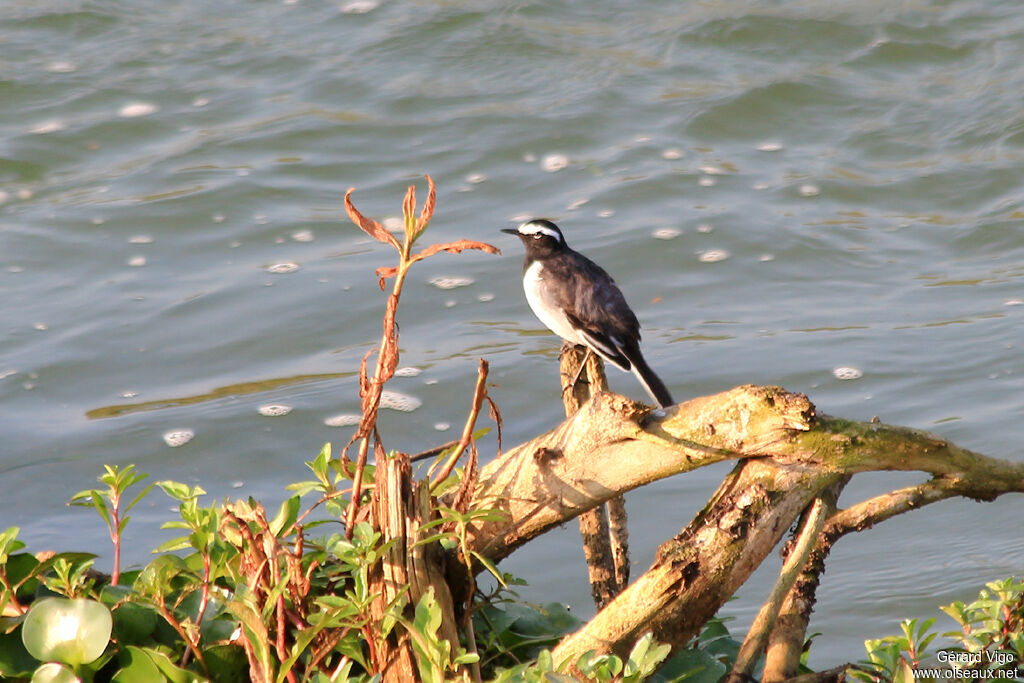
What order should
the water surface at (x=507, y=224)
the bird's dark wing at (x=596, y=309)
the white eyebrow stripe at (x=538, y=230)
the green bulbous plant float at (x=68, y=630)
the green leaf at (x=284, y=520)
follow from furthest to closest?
1. the water surface at (x=507, y=224)
2. the white eyebrow stripe at (x=538, y=230)
3. the bird's dark wing at (x=596, y=309)
4. the green leaf at (x=284, y=520)
5. the green bulbous plant float at (x=68, y=630)

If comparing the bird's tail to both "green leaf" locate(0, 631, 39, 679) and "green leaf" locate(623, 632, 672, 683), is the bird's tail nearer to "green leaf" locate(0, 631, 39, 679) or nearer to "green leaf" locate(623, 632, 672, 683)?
"green leaf" locate(623, 632, 672, 683)

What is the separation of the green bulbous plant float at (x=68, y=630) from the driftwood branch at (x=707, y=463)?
0.80 meters

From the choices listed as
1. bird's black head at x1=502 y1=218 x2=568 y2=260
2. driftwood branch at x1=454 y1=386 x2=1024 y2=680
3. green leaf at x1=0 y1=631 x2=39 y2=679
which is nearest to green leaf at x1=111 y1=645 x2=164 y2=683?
green leaf at x1=0 y1=631 x2=39 y2=679

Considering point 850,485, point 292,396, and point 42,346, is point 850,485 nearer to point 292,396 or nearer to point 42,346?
point 292,396

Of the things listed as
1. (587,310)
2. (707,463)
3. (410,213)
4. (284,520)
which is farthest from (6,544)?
(587,310)

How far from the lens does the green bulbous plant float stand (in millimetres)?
2250

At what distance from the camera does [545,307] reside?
572cm

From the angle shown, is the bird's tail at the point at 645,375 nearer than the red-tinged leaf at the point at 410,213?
No

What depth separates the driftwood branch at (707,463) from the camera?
7.95 feet

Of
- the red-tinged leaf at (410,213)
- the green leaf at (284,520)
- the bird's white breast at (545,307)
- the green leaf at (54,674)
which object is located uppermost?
the red-tinged leaf at (410,213)

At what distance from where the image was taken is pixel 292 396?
23.3 ft

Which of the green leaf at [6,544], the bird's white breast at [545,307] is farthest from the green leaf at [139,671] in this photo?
the bird's white breast at [545,307]

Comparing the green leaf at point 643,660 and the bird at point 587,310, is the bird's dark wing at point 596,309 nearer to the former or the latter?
the bird at point 587,310

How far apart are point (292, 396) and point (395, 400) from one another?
594 millimetres
